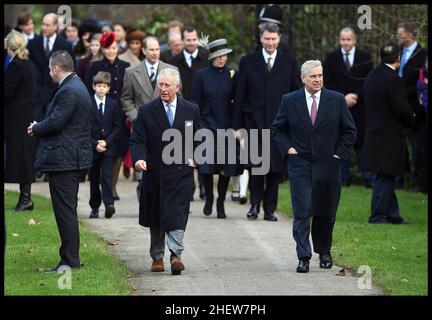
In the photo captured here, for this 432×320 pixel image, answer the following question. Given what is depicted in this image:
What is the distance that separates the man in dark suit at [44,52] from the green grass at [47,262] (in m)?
3.67

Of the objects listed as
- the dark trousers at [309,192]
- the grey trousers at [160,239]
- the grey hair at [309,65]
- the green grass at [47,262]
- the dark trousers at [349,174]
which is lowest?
the dark trousers at [349,174]

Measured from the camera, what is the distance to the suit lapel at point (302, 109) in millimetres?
12211

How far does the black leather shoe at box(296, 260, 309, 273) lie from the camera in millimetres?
12055

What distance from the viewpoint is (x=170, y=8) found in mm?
26297

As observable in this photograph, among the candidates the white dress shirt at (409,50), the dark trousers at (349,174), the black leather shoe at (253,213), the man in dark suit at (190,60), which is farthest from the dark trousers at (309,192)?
the dark trousers at (349,174)

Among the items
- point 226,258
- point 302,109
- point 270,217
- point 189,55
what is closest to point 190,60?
point 189,55

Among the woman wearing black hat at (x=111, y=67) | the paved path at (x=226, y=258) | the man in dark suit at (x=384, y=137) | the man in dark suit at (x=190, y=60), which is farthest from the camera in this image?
the man in dark suit at (x=190, y=60)

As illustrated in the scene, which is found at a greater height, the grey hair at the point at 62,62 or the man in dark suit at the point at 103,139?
the grey hair at the point at 62,62

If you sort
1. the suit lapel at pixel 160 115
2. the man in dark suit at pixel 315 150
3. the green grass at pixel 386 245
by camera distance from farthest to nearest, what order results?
the man in dark suit at pixel 315 150
the suit lapel at pixel 160 115
the green grass at pixel 386 245

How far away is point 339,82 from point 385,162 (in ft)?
12.2

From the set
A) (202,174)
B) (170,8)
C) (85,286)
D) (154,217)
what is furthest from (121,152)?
(170,8)

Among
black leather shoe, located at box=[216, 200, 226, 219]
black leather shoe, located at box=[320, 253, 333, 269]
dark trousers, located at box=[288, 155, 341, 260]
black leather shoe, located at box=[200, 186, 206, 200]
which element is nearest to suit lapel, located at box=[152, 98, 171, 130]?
dark trousers, located at box=[288, 155, 341, 260]

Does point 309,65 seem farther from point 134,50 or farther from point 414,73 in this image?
point 134,50

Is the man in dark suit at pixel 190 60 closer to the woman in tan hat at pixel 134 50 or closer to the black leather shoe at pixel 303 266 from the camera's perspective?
the woman in tan hat at pixel 134 50
